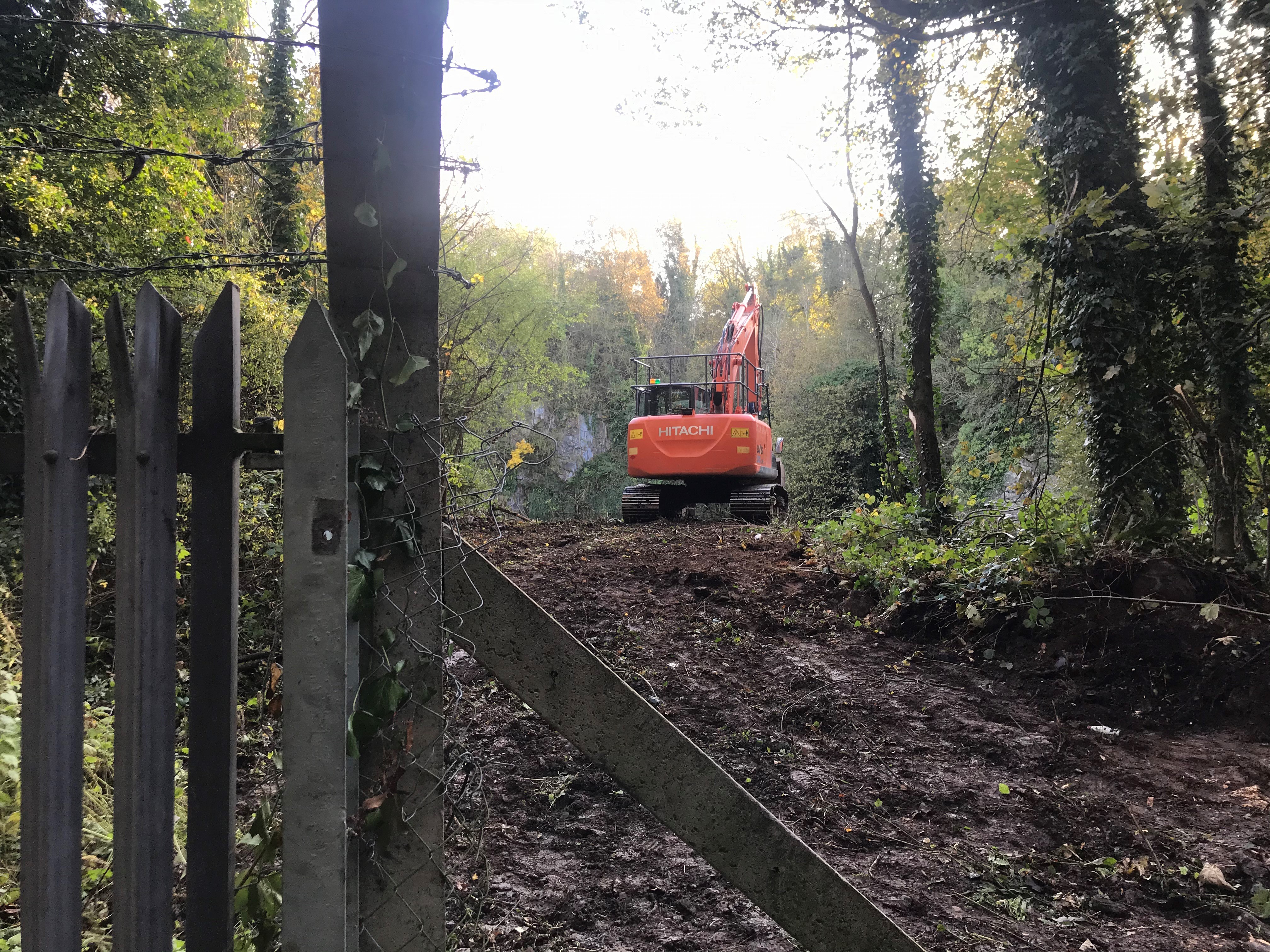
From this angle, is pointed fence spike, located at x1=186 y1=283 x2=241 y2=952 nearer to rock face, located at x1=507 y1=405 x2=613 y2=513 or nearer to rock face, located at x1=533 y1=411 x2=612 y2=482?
rock face, located at x1=507 y1=405 x2=613 y2=513

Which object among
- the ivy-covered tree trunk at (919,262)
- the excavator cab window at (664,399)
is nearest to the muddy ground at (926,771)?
the ivy-covered tree trunk at (919,262)

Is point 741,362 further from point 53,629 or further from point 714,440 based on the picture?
point 53,629

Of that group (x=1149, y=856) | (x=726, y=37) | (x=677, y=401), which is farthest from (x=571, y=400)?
(x=1149, y=856)

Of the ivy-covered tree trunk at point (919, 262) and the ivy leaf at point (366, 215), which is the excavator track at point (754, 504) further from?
the ivy leaf at point (366, 215)

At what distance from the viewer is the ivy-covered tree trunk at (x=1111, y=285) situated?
18.9 ft

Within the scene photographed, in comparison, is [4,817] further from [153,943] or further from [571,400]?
[571,400]

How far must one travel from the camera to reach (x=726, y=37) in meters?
10.4

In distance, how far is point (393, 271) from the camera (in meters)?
1.28

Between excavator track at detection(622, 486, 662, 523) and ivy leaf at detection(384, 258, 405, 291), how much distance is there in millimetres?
12558

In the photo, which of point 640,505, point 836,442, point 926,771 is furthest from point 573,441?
point 926,771

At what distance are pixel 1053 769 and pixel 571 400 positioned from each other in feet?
99.5

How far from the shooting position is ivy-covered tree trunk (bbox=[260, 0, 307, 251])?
11.6 meters

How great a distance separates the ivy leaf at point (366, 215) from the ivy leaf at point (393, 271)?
0.23ft

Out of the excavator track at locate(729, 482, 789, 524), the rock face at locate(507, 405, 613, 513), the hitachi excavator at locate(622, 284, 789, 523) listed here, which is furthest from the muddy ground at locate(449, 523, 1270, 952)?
the rock face at locate(507, 405, 613, 513)
